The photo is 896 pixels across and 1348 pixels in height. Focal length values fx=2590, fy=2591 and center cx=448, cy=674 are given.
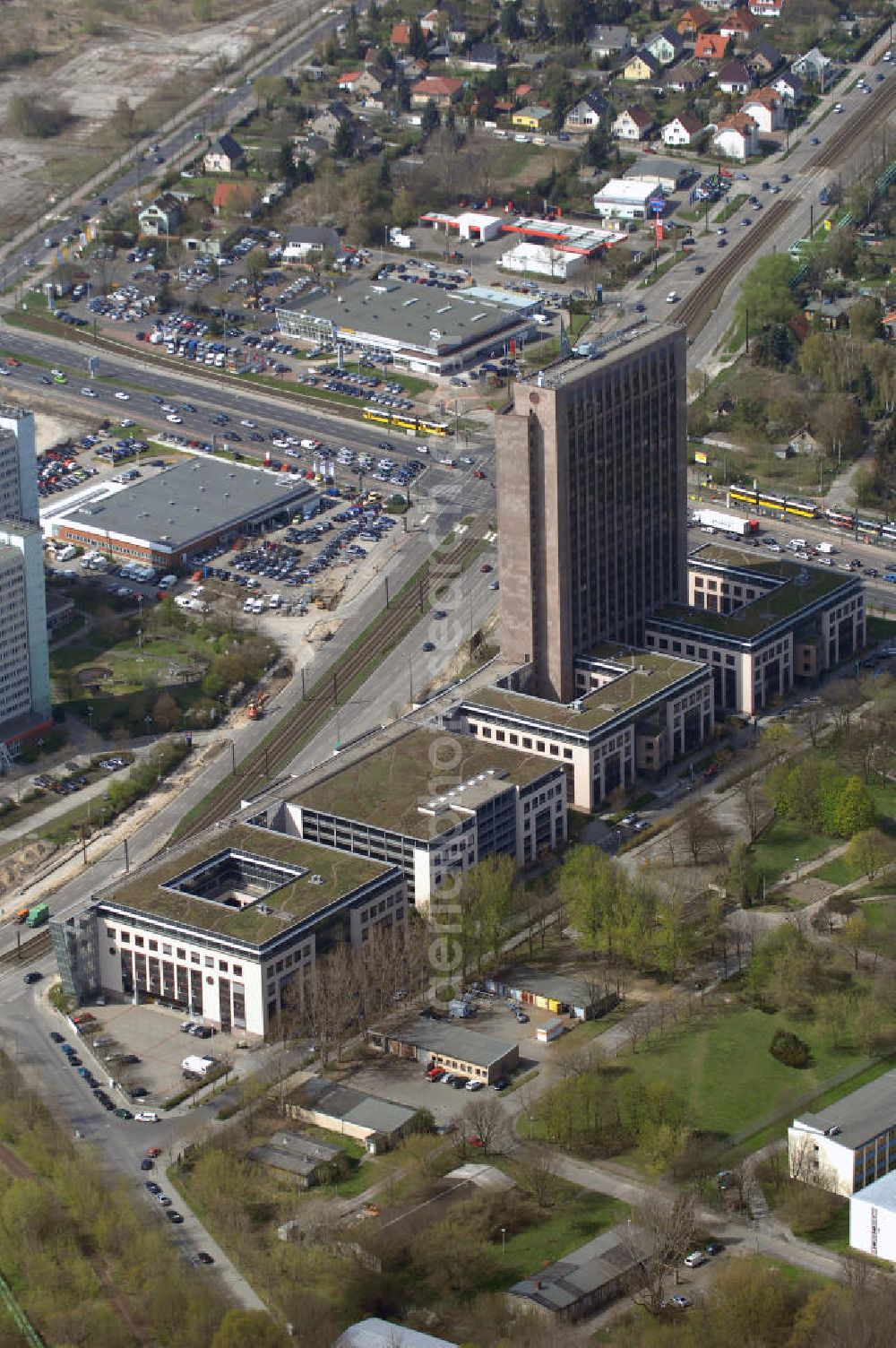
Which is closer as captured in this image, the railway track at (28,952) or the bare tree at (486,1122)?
the bare tree at (486,1122)

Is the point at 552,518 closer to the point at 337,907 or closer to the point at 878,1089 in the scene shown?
the point at 337,907

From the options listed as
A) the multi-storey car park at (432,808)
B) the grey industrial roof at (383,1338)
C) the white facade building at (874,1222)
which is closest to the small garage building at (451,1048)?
the multi-storey car park at (432,808)

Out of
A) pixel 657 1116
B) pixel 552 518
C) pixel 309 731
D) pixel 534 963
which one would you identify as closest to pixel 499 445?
pixel 552 518

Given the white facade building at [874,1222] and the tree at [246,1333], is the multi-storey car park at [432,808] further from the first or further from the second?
the tree at [246,1333]

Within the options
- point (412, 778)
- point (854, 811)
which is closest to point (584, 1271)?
point (412, 778)

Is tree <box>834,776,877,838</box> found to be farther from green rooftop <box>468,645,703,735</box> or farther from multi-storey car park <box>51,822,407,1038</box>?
multi-storey car park <box>51,822,407,1038</box>

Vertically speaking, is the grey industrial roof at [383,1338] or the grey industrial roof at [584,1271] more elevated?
the grey industrial roof at [383,1338]

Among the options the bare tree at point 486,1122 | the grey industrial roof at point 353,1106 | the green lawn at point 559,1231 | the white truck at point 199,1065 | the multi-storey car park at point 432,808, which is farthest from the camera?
the multi-storey car park at point 432,808
